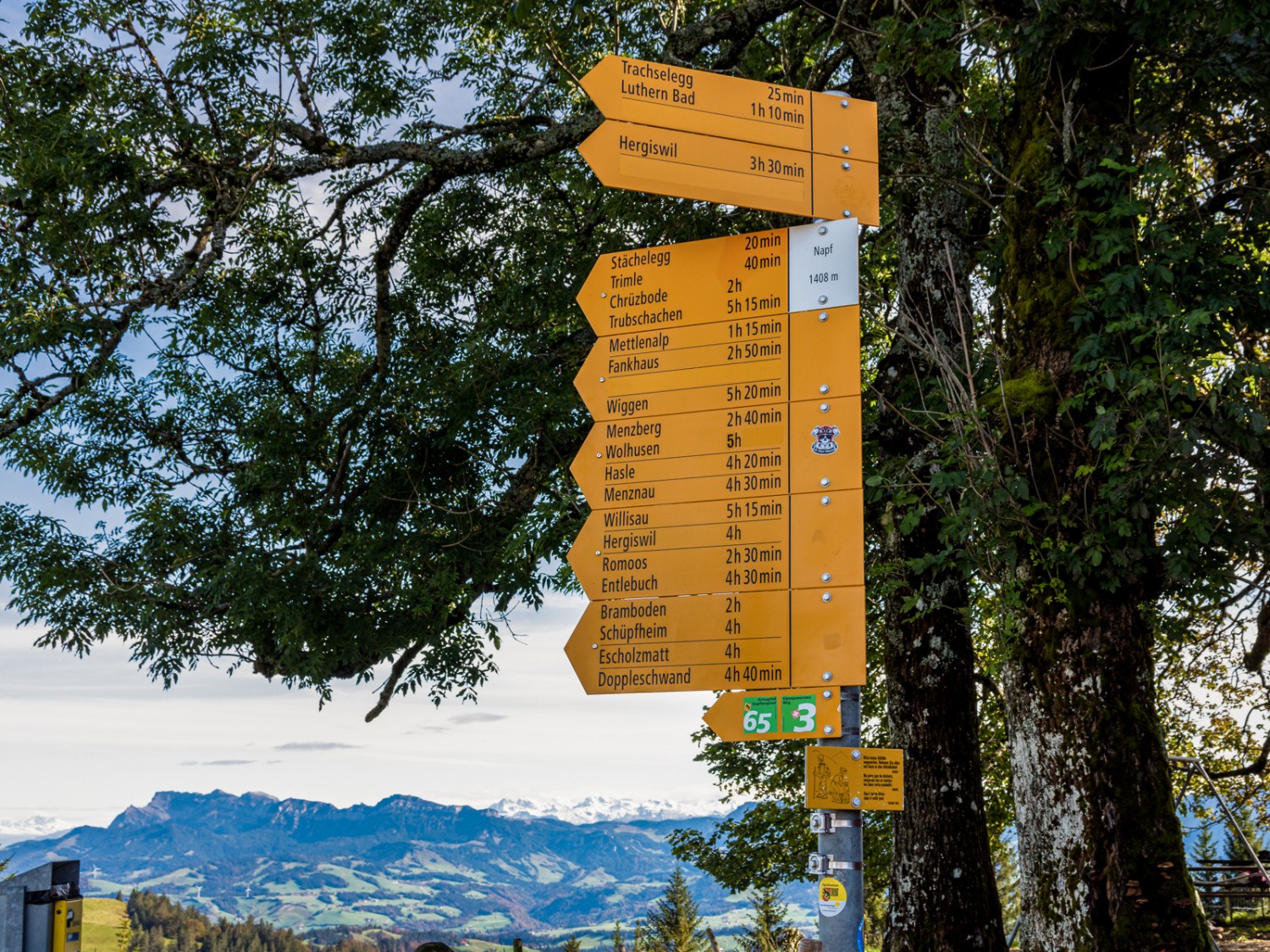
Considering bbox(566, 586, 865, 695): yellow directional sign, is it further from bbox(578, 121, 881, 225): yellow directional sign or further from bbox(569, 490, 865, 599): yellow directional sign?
bbox(578, 121, 881, 225): yellow directional sign

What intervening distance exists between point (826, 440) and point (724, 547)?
593 mm

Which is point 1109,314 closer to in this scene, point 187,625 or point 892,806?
point 892,806

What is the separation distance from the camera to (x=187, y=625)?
12578mm

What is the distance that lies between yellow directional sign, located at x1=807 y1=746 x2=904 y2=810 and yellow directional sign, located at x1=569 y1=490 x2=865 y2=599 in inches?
25.2

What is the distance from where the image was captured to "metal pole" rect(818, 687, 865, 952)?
3957 mm

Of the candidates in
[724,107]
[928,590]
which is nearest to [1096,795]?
[928,590]

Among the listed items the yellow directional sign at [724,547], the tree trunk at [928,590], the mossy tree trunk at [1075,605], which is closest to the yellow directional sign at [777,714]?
the yellow directional sign at [724,547]

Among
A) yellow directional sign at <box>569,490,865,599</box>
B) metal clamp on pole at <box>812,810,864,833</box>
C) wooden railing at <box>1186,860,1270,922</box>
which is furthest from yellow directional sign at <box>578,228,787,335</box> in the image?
wooden railing at <box>1186,860,1270,922</box>

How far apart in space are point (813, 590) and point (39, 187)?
820 cm

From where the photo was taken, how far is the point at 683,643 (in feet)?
14.4

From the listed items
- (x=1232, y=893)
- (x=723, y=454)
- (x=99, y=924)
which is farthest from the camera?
(x=99, y=924)

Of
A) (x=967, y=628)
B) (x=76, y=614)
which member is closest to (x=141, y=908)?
(x=76, y=614)

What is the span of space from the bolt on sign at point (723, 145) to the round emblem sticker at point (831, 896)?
269 cm

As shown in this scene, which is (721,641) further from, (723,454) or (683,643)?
(723,454)
